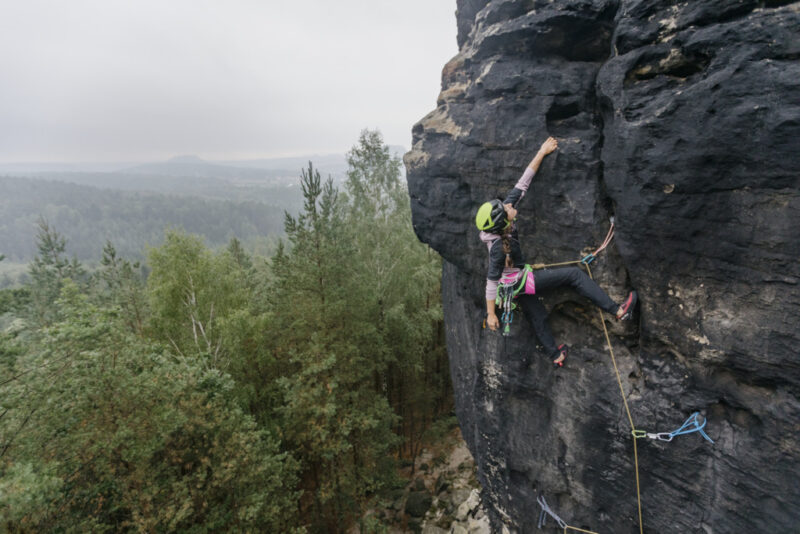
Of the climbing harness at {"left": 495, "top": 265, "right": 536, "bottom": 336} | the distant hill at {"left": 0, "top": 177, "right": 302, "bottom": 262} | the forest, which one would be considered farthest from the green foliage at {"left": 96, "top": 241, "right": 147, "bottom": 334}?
the distant hill at {"left": 0, "top": 177, "right": 302, "bottom": 262}

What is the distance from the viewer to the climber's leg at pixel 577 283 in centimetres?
453

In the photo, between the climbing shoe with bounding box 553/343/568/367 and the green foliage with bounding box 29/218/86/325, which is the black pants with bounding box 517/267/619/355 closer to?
the climbing shoe with bounding box 553/343/568/367

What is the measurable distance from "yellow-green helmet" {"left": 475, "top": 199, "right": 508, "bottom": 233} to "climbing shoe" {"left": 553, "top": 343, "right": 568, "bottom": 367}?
6.87 feet

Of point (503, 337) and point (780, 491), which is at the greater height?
point (503, 337)

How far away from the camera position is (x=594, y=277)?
4.76 meters

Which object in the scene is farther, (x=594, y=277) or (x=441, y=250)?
(x=441, y=250)

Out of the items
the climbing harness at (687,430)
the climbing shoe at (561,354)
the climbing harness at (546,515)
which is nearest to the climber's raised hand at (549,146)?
the climbing shoe at (561,354)

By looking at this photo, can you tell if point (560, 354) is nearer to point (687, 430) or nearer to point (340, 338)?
point (687, 430)

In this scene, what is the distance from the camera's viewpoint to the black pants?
15.0ft

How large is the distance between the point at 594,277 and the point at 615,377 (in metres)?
1.41

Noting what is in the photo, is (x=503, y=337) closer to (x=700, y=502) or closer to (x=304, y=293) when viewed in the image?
(x=700, y=502)

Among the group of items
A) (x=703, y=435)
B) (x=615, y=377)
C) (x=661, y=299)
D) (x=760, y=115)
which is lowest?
→ (x=703, y=435)

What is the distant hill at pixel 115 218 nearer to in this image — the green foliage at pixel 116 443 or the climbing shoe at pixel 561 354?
the green foliage at pixel 116 443

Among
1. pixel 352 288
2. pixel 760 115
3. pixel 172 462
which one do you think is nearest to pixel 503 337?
pixel 760 115
